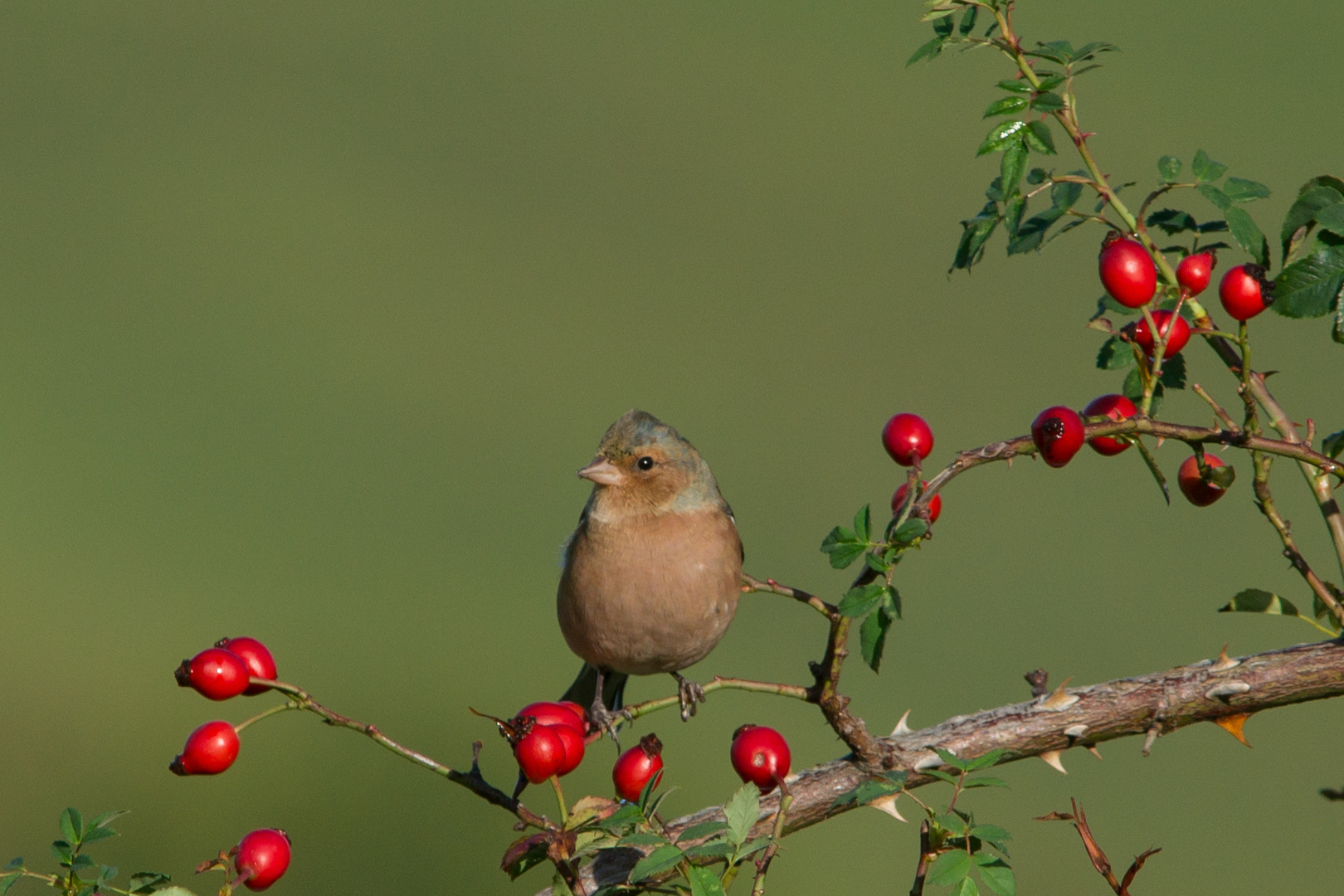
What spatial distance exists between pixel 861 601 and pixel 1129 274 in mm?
761

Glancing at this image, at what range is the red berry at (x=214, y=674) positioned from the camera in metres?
2.12

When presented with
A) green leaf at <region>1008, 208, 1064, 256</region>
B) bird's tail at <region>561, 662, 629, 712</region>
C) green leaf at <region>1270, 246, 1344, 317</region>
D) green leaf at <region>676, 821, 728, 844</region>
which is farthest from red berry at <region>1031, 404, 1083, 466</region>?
bird's tail at <region>561, 662, 629, 712</region>

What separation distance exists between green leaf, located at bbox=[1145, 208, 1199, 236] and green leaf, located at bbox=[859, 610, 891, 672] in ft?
3.68

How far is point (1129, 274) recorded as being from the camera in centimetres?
220

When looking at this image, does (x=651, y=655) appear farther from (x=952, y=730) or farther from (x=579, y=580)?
(x=952, y=730)

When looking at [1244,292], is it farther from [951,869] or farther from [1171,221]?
[951,869]

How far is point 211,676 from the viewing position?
212 cm

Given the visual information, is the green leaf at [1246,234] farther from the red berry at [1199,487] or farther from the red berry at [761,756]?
the red berry at [761,756]

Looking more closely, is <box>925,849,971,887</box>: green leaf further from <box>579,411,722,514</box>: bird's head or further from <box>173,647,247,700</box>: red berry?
<box>579,411,722,514</box>: bird's head

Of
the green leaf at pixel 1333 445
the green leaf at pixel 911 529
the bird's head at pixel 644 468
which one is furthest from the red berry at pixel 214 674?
the green leaf at pixel 1333 445

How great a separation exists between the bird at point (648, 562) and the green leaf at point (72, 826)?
1.70m

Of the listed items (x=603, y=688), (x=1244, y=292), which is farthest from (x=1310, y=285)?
(x=603, y=688)

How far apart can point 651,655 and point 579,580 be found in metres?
0.31

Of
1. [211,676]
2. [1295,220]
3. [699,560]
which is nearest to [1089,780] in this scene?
[699,560]
